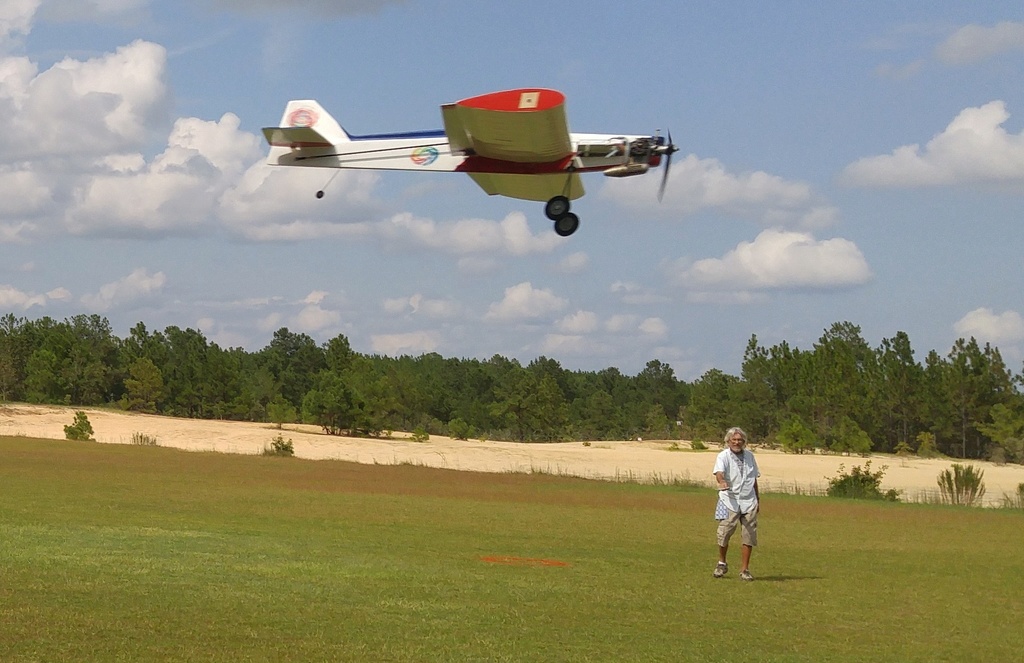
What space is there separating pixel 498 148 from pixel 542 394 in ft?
256

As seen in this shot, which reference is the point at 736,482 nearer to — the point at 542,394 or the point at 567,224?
the point at 567,224

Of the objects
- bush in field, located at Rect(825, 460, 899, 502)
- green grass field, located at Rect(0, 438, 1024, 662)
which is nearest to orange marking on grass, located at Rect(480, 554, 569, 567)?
green grass field, located at Rect(0, 438, 1024, 662)

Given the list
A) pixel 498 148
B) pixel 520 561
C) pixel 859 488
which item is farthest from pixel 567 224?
pixel 859 488

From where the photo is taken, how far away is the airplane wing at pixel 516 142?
63.1ft

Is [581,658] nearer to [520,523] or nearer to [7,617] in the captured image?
[7,617]

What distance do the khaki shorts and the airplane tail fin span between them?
11829 millimetres

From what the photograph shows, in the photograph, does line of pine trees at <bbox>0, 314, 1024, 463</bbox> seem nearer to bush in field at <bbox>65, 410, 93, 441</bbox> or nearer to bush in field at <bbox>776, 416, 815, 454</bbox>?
bush in field at <bbox>776, 416, 815, 454</bbox>

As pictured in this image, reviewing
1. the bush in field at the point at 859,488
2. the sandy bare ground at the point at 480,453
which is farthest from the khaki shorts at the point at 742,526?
the sandy bare ground at the point at 480,453

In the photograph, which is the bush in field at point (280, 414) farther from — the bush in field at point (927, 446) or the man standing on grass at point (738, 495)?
the man standing on grass at point (738, 495)

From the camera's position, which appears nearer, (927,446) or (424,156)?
(424,156)

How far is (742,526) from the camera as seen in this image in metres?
14.5

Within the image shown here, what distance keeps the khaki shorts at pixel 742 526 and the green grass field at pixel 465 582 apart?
0.56 meters

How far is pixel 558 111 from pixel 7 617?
41.0 feet

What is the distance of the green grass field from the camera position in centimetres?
966
